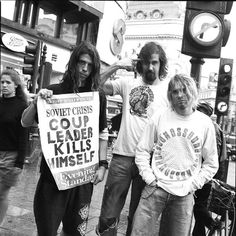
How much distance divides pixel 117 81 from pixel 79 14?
13.2 m

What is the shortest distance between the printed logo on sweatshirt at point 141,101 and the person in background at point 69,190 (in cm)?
46

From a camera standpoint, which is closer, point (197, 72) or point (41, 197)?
point (41, 197)

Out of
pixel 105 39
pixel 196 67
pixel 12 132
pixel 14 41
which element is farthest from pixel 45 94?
pixel 105 39

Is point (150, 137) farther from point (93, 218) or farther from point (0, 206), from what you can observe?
point (93, 218)

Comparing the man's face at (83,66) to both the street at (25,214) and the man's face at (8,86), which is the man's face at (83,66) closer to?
the man's face at (8,86)

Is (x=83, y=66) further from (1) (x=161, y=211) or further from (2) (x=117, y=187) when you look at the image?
(1) (x=161, y=211)

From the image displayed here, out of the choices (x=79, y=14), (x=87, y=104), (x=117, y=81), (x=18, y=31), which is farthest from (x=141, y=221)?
(x=79, y=14)

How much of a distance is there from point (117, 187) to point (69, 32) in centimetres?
1460

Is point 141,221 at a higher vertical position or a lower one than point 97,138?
lower

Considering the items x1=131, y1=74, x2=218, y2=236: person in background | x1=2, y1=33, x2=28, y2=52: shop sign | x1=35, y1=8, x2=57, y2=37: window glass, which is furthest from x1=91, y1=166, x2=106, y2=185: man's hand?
x1=35, y1=8, x2=57, y2=37: window glass

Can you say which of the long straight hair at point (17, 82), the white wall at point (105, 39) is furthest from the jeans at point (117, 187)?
the white wall at point (105, 39)

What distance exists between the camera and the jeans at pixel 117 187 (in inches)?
110

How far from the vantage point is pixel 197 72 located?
2.92 meters

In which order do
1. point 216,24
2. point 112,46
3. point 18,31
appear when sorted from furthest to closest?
1. point 112,46
2. point 18,31
3. point 216,24
